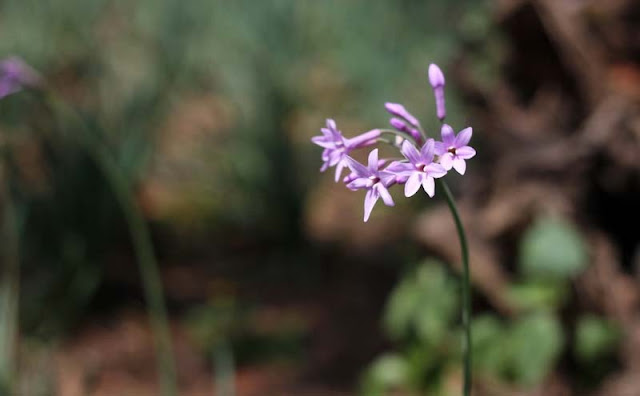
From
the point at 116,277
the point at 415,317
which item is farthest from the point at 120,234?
the point at 415,317

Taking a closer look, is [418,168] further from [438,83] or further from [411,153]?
[438,83]

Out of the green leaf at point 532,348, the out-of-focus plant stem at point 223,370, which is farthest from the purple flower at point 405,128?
the out-of-focus plant stem at point 223,370

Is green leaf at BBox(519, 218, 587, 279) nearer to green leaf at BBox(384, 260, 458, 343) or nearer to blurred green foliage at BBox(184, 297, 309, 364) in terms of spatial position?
green leaf at BBox(384, 260, 458, 343)

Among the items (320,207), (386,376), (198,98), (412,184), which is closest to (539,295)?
(386,376)

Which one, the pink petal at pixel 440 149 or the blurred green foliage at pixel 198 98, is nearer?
the pink petal at pixel 440 149

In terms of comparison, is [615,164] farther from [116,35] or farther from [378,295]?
[116,35]

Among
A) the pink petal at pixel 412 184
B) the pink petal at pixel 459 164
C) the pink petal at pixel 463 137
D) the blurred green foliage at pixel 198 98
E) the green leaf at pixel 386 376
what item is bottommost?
the green leaf at pixel 386 376

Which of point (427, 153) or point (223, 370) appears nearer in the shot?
point (427, 153)

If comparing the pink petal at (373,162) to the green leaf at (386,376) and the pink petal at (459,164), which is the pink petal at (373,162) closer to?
the pink petal at (459,164)
